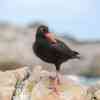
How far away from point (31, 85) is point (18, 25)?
0.79 metres

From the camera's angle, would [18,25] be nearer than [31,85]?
No

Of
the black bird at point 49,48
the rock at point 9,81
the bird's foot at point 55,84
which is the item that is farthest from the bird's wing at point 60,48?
the rock at point 9,81

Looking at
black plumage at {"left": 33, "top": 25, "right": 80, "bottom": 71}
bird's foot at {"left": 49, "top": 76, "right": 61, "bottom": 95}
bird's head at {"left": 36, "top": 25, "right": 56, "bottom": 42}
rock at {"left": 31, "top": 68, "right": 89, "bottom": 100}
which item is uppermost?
bird's head at {"left": 36, "top": 25, "right": 56, "bottom": 42}

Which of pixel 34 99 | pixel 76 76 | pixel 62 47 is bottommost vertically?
pixel 76 76

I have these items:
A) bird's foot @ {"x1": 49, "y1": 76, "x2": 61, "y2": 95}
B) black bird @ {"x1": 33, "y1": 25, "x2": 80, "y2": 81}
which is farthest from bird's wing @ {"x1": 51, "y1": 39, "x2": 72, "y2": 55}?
bird's foot @ {"x1": 49, "y1": 76, "x2": 61, "y2": 95}

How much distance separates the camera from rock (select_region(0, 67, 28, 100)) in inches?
80.0

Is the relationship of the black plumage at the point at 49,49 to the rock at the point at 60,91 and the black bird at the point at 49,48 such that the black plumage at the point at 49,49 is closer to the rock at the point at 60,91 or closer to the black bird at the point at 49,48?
the black bird at the point at 49,48

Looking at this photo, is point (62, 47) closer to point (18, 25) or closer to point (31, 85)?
point (31, 85)

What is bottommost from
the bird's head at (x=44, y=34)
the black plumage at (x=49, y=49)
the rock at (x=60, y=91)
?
the rock at (x=60, y=91)

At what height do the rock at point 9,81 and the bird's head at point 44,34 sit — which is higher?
the bird's head at point 44,34

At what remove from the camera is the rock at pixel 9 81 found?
203 centimetres

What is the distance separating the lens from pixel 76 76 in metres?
2.82

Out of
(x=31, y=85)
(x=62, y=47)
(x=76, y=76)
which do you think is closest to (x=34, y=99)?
(x=31, y=85)

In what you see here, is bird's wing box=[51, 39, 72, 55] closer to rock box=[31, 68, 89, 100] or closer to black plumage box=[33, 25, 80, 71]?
black plumage box=[33, 25, 80, 71]
